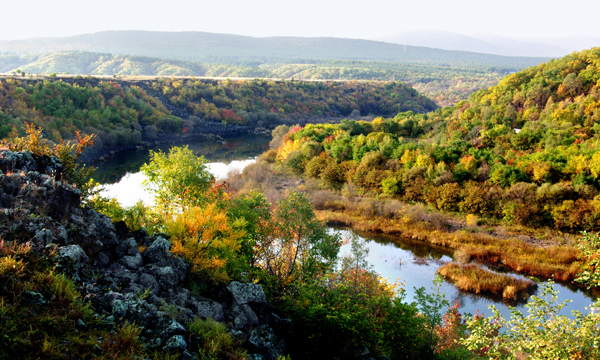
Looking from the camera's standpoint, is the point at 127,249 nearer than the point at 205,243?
Yes

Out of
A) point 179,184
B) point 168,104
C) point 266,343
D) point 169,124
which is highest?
point 179,184

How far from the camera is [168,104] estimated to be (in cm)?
8269

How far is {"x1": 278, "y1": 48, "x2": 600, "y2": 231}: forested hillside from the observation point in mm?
27719

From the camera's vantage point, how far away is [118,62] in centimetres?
16638

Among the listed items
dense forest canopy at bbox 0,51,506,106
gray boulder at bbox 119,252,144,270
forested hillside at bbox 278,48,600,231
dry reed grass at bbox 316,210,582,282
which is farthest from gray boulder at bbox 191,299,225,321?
dense forest canopy at bbox 0,51,506,106

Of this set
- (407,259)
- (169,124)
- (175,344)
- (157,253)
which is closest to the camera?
(175,344)

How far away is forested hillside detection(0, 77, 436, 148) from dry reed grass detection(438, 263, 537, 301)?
33.2 m

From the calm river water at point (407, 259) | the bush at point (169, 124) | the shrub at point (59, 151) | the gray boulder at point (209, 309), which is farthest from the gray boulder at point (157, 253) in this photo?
the bush at point (169, 124)

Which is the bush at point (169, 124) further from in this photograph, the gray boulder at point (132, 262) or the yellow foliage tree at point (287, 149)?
the gray boulder at point (132, 262)

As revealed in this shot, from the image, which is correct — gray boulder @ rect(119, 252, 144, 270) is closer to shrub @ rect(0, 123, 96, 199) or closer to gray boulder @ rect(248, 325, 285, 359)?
shrub @ rect(0, 123, 96, 199)

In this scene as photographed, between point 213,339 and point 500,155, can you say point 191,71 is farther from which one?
point 213,339

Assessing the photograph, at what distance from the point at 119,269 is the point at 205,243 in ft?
8.74

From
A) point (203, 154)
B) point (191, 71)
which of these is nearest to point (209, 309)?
point (203, 154)

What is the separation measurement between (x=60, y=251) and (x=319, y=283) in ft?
26.2
